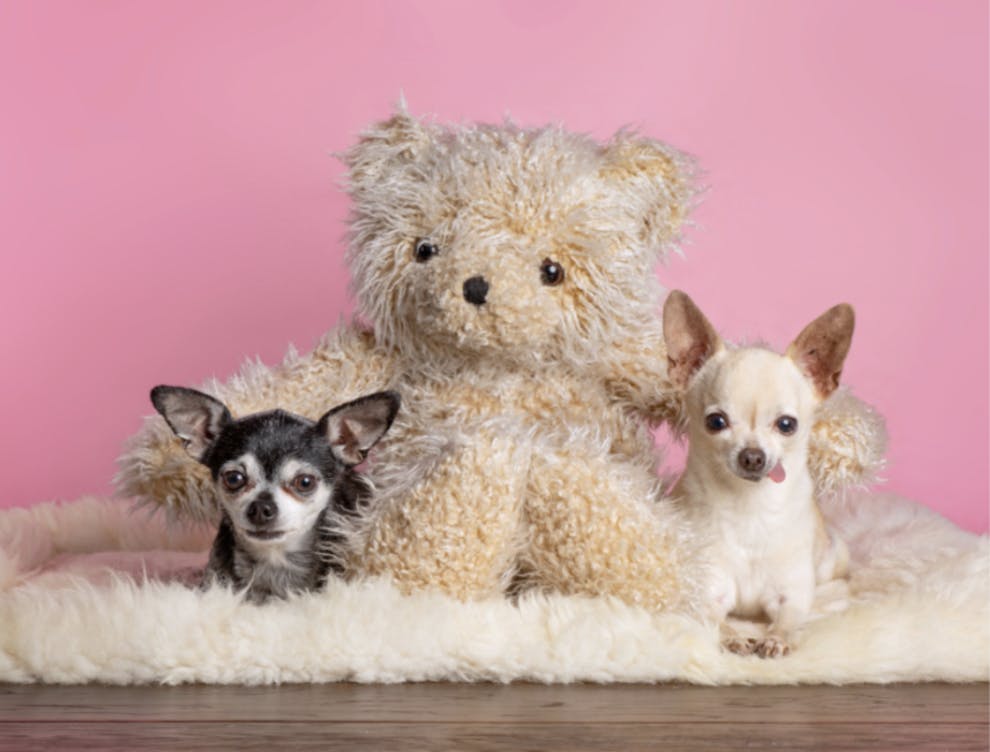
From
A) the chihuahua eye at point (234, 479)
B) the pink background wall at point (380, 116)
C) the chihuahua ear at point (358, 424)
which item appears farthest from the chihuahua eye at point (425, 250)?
the pink background wall at point (380, 116)

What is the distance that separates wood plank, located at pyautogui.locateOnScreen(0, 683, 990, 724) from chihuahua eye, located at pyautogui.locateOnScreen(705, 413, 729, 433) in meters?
0.44

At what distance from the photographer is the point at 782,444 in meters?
2.08

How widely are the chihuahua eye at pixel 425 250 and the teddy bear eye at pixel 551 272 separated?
0.64ft

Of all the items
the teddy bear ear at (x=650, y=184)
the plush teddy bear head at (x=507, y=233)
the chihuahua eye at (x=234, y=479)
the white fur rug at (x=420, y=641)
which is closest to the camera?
the white fur rug at (x=420, y=641)

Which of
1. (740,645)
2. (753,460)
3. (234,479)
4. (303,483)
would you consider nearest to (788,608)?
(740,645)

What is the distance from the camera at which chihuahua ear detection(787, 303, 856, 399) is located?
6.81 feet

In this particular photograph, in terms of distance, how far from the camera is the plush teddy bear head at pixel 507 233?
220cm

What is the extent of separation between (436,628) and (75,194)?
6.76 ft

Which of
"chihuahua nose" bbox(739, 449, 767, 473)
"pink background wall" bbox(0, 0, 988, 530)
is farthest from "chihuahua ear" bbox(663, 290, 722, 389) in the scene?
"pink background wall" bbox(0, 0, 988, 530)

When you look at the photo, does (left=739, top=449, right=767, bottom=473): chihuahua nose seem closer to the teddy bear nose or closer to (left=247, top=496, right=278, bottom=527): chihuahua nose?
the teddy bear nose

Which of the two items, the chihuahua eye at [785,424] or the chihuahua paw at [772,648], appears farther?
the chihuahua eye at [785,424]

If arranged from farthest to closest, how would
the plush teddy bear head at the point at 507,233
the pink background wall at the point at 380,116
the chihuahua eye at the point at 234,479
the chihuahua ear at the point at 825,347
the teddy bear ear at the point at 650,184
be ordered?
the pink background wall at the point at 380,116 → the teddy bear ear at the point at 650,184 → the plush teddy bear head at the point at 507,233 → the chihuahua ear at the point at 825,347 → the chihuahua eye at the point at 234,479

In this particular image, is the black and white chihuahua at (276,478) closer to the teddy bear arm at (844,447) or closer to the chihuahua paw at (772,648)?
the chihuahua paw at (772,648)

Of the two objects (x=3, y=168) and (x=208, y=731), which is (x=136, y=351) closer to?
(x=3, y=168)
